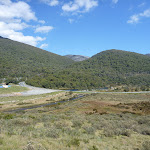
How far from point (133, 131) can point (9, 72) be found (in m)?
161

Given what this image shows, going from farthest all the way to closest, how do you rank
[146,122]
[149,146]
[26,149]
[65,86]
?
[65,86]
[146,122]
[149,146]
[26,149]

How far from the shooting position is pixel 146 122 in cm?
→ 1677

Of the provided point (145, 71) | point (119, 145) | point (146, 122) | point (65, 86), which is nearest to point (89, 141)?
point (119, 145)

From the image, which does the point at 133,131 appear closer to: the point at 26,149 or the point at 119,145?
the point at 119,145

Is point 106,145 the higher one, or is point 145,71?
point 145,71

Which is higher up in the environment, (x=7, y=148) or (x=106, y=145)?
(x=7, y=148)

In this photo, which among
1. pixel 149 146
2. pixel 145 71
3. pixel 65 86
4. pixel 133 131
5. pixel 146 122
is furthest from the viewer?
pixel 145 71

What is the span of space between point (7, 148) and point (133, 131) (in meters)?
11.7

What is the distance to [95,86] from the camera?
139000mm

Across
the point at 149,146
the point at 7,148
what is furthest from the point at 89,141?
the point at 7,148

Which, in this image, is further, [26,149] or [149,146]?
[149,146]

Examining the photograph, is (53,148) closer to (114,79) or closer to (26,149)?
(26,149)

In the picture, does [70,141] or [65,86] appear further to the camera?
[65,86]

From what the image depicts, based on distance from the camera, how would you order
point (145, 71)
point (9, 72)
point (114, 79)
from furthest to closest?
point (145, 71) < point (114, 79) < point (9, 72)
